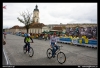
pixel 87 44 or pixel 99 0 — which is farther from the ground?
pixel 99 0

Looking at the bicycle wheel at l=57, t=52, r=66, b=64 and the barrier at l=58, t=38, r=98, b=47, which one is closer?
the bicycle wheel at l=57, t=52, r=66, b=64

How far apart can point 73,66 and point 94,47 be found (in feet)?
29.6

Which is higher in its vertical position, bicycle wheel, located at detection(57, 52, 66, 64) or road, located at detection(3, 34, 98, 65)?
bicycle wheel, located at detection(57, 52, 66, 64)

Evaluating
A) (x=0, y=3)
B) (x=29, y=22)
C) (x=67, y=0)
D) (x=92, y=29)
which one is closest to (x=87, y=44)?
(x=92, y=29)

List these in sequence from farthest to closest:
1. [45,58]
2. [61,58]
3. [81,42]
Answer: [81,42]
[45,58]
[61,58]

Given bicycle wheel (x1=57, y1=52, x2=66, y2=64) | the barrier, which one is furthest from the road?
the barrier

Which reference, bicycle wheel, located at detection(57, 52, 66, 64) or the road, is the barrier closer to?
the road

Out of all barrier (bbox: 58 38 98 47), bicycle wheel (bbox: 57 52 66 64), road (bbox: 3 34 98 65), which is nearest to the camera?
bicycle wheel (bbox: 57 52 66 64)

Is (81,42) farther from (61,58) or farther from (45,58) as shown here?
(61,58)

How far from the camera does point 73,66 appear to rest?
640cm

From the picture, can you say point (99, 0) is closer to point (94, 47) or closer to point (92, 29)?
point (94, 47)

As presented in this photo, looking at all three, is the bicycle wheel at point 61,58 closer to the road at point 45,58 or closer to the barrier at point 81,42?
the road at point 45,58

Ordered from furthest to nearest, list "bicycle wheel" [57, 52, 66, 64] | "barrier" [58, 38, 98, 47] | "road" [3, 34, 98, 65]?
"barrier" [58, 38, 98, 47] → "road" [3, 34, 98, 65] → "bicycle wheel" [57, 52, 66, 64]

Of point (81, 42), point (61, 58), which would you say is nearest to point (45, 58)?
point (61, 58)
